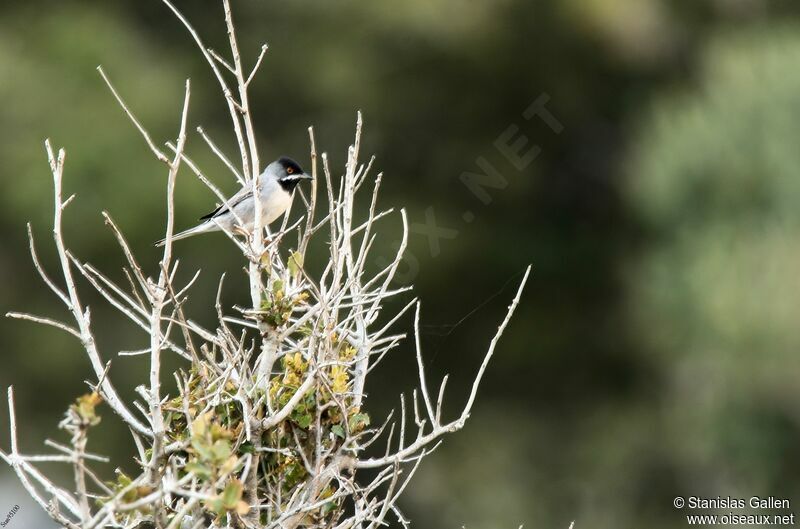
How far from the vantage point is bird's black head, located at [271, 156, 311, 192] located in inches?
247

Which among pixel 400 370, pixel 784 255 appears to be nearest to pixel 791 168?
pixel 784 255

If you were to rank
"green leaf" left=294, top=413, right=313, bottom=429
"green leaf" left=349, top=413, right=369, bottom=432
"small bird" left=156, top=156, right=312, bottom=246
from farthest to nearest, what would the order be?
"small bird" left=156, top=156, right=312, bottom=246 → "green leaf" left=349, top=413, right=369, bottom=432 → "green leaf" left=294, top=413, right=313, bottom=429

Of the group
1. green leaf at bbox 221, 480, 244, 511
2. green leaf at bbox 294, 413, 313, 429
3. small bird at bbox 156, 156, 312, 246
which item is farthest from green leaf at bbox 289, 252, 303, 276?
small bird at bbox 156, 156, 312, 246

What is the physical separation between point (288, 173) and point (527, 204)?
9196 mm

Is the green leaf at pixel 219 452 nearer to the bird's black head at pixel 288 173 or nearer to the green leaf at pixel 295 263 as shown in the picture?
the green leaf at pixel 295 263

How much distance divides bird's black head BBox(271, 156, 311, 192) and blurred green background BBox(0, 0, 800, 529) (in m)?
5.26

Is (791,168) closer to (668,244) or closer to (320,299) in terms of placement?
(668,244)

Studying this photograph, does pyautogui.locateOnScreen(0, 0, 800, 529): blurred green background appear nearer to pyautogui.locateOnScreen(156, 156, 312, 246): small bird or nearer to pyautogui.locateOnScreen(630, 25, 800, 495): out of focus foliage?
pyautogui.locateOnScreen(630, 25, 800, 495): out of focus foliage

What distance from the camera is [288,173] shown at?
6402mm

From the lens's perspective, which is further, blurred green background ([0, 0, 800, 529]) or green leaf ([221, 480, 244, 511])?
blurred green background ([0, 0, 800, 529])

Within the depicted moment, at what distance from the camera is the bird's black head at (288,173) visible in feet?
20.6

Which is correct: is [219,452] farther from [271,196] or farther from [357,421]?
[271,196]

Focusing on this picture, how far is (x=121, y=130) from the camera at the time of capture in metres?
13.2

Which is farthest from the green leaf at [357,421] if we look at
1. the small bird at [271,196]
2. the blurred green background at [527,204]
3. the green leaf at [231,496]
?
the blurred green background at [527,204]
